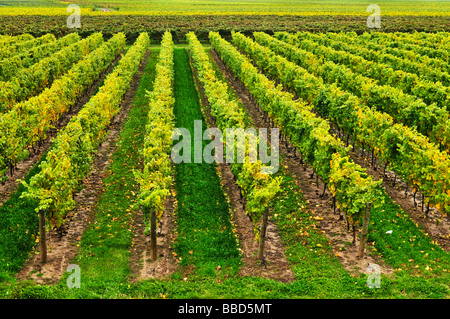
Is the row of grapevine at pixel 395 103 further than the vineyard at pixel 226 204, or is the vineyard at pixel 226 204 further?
the row of grapevine at pixel 395 103

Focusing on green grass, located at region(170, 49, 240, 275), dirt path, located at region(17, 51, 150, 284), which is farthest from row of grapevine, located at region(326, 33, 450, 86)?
dirt path, located at region(17, 51, 150, 284)

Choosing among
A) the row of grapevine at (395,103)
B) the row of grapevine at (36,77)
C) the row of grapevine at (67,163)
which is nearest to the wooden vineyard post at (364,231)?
the row of grapevine at (395,103)

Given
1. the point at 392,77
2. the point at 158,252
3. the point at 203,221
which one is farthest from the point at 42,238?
the point at 392,77

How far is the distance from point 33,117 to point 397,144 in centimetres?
1601

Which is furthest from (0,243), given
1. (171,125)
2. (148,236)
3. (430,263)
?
(430,263)

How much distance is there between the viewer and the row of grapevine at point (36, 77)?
89.1 feet

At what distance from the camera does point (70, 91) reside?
2767 centimetres

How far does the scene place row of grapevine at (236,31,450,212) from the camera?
594 inches

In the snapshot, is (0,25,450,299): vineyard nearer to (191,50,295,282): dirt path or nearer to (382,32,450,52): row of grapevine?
(191,50,295,282): dirt path

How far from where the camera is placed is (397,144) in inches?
669

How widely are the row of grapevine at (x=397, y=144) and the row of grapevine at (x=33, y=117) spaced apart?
1485 cm

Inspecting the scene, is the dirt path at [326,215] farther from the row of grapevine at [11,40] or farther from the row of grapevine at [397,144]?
the row of grapevine at [11,40]

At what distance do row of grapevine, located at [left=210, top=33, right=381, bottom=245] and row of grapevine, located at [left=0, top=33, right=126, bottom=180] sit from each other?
1176 cm
